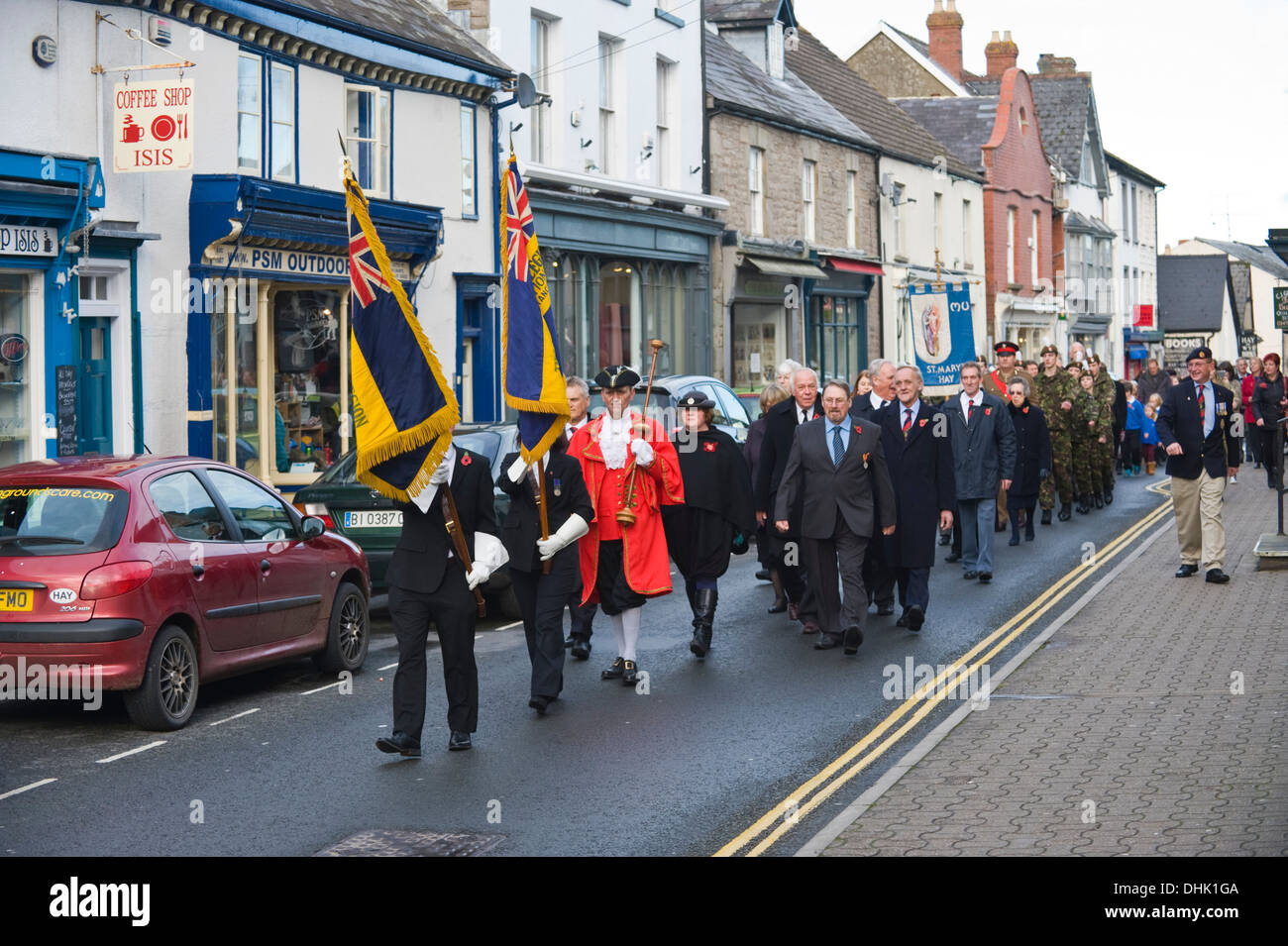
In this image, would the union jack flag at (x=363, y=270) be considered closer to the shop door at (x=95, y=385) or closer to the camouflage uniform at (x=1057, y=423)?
the shop door at (x=95, y=385)

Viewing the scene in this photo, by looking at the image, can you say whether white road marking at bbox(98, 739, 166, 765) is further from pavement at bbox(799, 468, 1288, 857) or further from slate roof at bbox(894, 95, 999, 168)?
slate roof at bbox(894, 95, 999, 168)

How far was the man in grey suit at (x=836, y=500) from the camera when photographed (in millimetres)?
12078

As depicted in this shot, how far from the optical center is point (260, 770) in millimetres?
8625

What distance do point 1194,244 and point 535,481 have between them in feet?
285

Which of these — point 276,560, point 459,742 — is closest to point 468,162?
point 276,560

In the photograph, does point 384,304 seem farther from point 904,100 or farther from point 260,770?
point 904,100

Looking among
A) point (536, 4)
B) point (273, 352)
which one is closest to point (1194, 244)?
point (536, 4)

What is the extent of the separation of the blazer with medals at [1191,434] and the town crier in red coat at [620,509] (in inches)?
227

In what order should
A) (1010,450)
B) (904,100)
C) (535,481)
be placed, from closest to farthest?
1. (535,481)
2. (1010,450)
3. (904,100)

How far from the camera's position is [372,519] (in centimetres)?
1396

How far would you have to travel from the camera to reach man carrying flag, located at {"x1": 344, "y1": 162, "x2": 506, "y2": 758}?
28.7ft

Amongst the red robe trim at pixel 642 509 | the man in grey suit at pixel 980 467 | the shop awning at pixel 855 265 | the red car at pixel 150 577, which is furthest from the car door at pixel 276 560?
the shop awning at pixel 855 265

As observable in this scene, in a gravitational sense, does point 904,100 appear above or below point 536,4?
above

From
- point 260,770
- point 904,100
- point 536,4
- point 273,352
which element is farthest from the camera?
point 904,100
